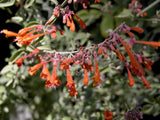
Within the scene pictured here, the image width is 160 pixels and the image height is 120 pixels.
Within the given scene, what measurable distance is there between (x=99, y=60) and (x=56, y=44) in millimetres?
665

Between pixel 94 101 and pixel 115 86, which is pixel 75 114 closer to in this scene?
pixel 94 101

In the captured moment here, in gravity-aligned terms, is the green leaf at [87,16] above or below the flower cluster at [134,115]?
above

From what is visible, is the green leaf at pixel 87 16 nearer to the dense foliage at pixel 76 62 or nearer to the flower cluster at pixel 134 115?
the dense foliage at pixel 76 62

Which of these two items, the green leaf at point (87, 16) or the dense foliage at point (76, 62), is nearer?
the dense foliage at point (76, 62)

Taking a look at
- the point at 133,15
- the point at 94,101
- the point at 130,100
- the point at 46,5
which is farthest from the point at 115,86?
the point at 46,5

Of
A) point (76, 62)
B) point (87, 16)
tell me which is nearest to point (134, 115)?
point (76, 62)

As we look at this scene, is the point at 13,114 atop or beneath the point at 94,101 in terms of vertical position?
beneath

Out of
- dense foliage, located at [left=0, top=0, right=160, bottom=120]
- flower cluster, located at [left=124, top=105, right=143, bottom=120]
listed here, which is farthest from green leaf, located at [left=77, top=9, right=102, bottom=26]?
flower cluster, located at [left=124, top=105, right=143, bottom=120]

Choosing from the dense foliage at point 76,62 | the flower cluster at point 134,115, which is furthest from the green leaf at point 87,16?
the flower cluster at point 134,115

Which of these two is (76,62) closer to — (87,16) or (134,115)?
(134,115)

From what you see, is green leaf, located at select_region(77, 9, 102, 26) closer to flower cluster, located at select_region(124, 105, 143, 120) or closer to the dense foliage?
the dense foliage

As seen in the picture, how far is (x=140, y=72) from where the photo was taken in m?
1.98

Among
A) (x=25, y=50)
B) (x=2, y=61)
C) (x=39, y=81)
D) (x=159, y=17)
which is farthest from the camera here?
(x=2, y=61)

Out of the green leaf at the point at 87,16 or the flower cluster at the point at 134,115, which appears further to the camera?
the green leaf at the point at 87,16
